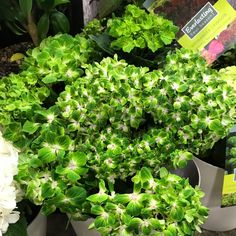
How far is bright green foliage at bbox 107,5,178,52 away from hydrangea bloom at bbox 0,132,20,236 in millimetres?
309

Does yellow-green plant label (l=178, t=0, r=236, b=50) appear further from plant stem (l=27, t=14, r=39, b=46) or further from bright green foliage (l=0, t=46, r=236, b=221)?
plant stem (l=27, t=14, r=39, b=46)

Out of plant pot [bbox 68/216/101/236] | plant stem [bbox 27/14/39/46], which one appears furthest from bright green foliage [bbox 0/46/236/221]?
plant stem [bbox 27/14/39/46]

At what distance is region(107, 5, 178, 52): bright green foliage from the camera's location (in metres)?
0.96

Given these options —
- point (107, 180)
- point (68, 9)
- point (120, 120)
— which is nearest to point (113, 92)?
point (120, 120)

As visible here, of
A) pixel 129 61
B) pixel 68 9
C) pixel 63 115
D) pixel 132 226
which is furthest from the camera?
pixel 68 9

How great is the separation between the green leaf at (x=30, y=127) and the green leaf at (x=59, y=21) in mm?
421

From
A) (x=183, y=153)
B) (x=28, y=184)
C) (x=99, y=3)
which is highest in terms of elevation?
(x=99, y=3)

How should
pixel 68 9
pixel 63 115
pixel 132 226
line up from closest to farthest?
pixel 132 226 < pixel 63 115 < pixel 68 9

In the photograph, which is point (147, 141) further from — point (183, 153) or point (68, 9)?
point (68, 9)

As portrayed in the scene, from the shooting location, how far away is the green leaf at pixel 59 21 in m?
1.18

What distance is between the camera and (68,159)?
0.77 m

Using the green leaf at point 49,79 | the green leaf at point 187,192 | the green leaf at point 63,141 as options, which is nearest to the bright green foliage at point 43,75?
the green leaf at point 49,79

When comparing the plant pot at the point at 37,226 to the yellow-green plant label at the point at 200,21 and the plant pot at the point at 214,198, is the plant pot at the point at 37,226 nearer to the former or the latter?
the plant pot at the point at 214,198

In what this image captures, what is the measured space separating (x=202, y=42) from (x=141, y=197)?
44 centimetres
